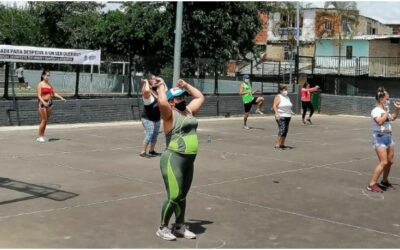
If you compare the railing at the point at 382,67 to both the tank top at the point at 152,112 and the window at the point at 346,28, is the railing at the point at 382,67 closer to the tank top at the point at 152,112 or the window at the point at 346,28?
the window at the point at 346,28

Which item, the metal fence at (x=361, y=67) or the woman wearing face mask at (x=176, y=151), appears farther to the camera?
the metal fence at (x=361, y=67)

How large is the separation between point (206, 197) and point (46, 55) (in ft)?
36.4

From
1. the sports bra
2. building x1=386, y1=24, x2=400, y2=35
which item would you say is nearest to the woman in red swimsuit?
the sports bra

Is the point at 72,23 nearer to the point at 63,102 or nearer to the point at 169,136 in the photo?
the point at 63,102

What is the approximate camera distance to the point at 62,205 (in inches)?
291

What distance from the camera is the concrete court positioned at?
20.1 ft

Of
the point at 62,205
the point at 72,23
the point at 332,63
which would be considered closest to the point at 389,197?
the point at 62,205

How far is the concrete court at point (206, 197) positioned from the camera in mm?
6133

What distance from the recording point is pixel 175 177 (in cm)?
581

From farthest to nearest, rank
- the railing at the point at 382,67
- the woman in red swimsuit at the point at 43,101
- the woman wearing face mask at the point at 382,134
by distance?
the railing at the point at 382,67
the woman in red swimsuit at the point at 43,101
the woman wearing face mask at the point at 382,134

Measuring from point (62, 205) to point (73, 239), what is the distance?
5.10 ft

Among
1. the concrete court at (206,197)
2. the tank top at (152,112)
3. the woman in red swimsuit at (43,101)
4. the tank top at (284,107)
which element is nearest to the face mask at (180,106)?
the concrete court at (206,197)

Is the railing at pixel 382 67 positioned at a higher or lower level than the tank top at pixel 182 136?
higher

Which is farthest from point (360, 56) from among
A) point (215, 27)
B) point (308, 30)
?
point (215, 27)
